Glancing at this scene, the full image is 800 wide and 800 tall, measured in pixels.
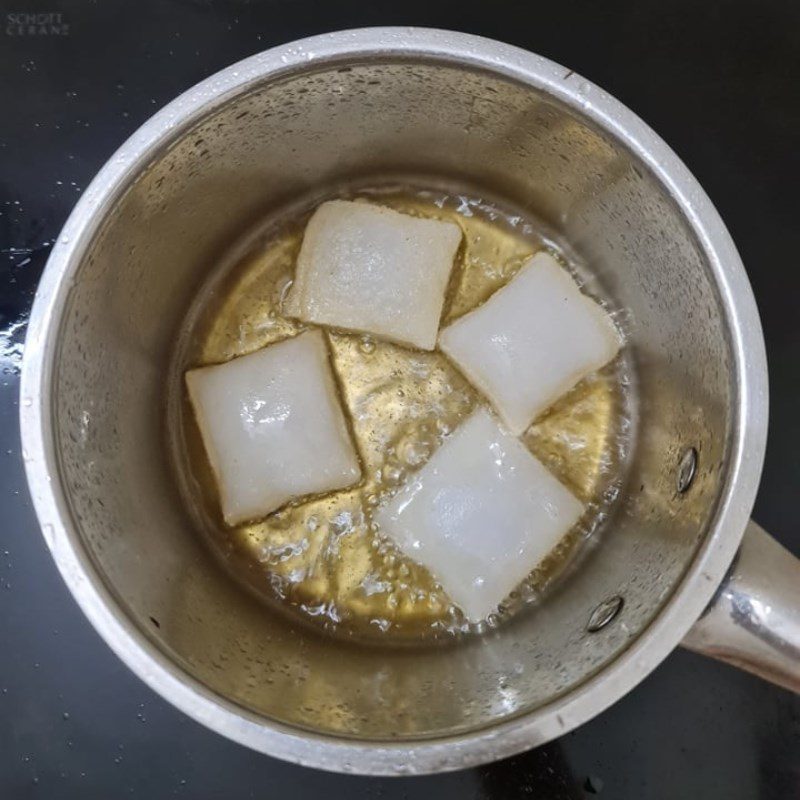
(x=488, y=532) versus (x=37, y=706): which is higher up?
(x=488, y=532)

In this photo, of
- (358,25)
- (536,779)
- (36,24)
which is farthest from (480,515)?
(36,24)

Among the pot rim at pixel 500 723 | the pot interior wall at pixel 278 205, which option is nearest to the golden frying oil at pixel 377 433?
the pot interior wall at pixel 278 205

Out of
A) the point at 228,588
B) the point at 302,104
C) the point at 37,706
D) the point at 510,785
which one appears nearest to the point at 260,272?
the point at 302,104

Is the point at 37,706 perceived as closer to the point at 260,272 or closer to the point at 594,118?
the point at 260,272

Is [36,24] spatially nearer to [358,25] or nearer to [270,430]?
[358,25]

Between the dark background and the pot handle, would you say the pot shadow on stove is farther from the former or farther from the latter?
the pot handle

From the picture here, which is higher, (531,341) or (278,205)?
(278,205)

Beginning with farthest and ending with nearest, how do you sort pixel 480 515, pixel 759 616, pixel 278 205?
pixel 278 205
pixel 480 515
pixel 759 616

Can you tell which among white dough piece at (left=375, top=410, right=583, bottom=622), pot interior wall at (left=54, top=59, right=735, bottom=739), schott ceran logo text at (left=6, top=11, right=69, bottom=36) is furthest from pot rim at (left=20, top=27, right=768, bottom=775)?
schott ceran logo text at (left=6, top=11, right=69, bottom=36)
